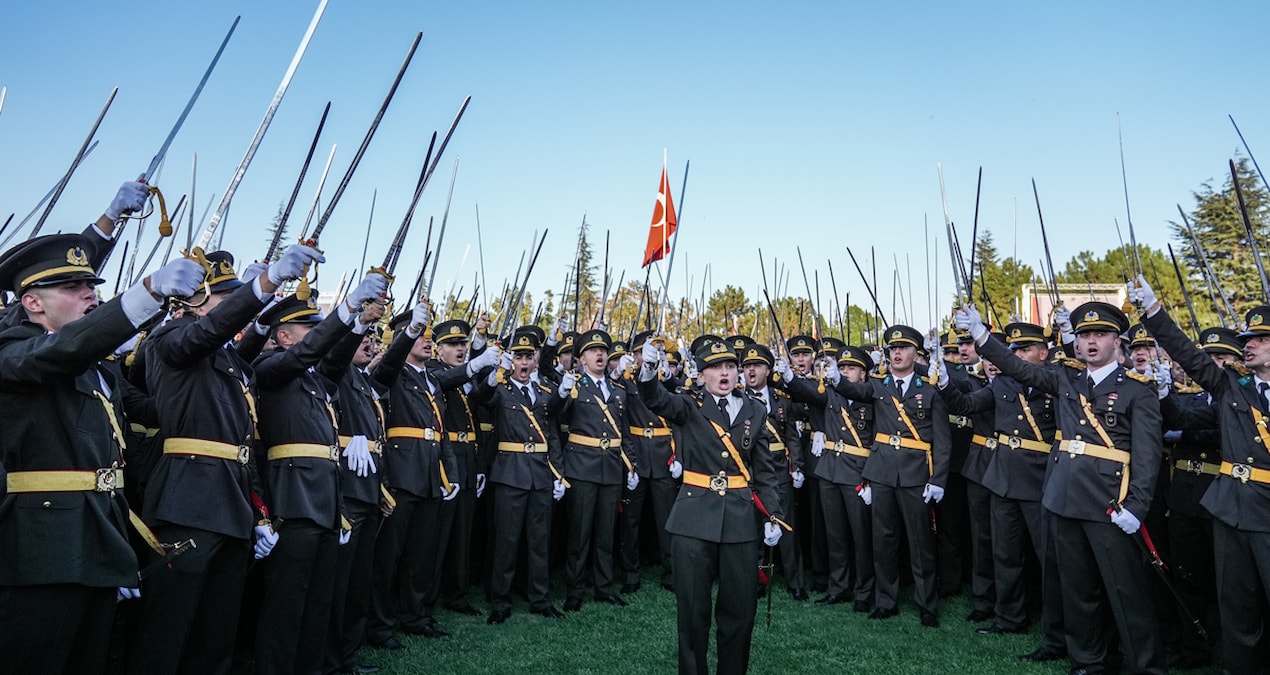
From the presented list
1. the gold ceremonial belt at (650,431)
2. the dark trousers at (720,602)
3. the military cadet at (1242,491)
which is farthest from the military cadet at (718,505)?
the gold ceremonial belt at (650,431)

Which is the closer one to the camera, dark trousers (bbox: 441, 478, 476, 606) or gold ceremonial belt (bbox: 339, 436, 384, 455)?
gold ceremonial belt (bbox: 339, 436, 384, 455)

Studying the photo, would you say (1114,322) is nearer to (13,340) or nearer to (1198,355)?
(1198,355)

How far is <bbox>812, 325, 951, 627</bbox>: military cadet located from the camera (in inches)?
327

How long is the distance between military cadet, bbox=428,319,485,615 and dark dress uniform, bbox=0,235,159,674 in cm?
449

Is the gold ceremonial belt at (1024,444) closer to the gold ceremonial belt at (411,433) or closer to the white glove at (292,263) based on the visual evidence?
the gold ceremonial belt at (411,433)

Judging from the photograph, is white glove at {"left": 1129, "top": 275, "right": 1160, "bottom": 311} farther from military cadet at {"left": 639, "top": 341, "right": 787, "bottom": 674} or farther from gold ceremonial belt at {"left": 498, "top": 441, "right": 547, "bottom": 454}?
gold ceremonial belt at {"left": 498, "top": 441, "right": 547, "bottom": 454}

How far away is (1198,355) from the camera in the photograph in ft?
19.5

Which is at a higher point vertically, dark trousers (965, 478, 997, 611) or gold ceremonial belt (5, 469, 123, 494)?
dark trousers (965, 478, 997, 611)

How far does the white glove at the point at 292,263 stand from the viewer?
12.8ft

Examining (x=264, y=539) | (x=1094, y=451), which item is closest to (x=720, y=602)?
(x=264, y=539)

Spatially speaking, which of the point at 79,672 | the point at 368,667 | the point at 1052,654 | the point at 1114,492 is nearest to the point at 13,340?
the point at 79,672

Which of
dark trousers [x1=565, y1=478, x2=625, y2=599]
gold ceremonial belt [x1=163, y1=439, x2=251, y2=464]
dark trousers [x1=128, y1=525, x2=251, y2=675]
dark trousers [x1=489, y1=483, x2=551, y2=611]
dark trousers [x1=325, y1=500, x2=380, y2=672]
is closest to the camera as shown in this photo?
dark trousers [x1=128, y1=525, x2=251, y2=675]

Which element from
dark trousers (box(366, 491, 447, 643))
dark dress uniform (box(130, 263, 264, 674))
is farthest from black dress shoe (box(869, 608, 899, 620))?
dark dress uniform (box(130, 263, 264, 674))

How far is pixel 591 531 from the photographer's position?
899cm
